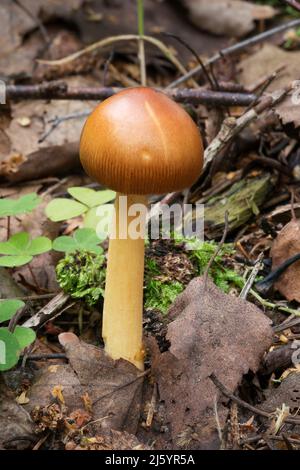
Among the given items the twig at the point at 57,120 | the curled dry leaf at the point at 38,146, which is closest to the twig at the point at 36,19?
the curled dry leaf at the point at 38,146

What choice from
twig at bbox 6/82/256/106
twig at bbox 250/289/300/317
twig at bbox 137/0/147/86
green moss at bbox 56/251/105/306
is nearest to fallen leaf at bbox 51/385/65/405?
green moss at bbox 56/251/105/306

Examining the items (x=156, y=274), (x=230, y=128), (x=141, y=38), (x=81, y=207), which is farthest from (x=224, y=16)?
(x=156, y=274)

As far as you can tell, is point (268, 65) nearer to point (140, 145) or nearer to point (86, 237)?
point (86, 237)

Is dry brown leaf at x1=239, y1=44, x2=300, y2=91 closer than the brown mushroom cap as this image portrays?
No

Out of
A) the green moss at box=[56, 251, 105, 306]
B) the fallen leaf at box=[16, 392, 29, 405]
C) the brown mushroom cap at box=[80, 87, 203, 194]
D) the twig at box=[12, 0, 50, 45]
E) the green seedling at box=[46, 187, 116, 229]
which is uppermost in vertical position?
the brown mushroom cap at box=[80, 87, 203, 194]

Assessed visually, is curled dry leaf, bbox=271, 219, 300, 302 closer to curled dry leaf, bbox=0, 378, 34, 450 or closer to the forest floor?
the forest floor

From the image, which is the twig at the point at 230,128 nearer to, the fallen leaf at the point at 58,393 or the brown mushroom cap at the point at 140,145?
the brown mushroom cap at the point at 140,145

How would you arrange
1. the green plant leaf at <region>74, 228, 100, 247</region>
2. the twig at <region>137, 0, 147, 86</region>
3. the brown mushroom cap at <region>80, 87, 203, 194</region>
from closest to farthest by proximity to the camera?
the brown mushroom cap at <region>80, 87, 203, 194</region> < the green plant leaf at <region>74, 228, 100, 247</region> < the twig at <region>137, 0, 147, 86</region>

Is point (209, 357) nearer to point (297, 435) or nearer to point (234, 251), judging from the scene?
point (297, 435)
